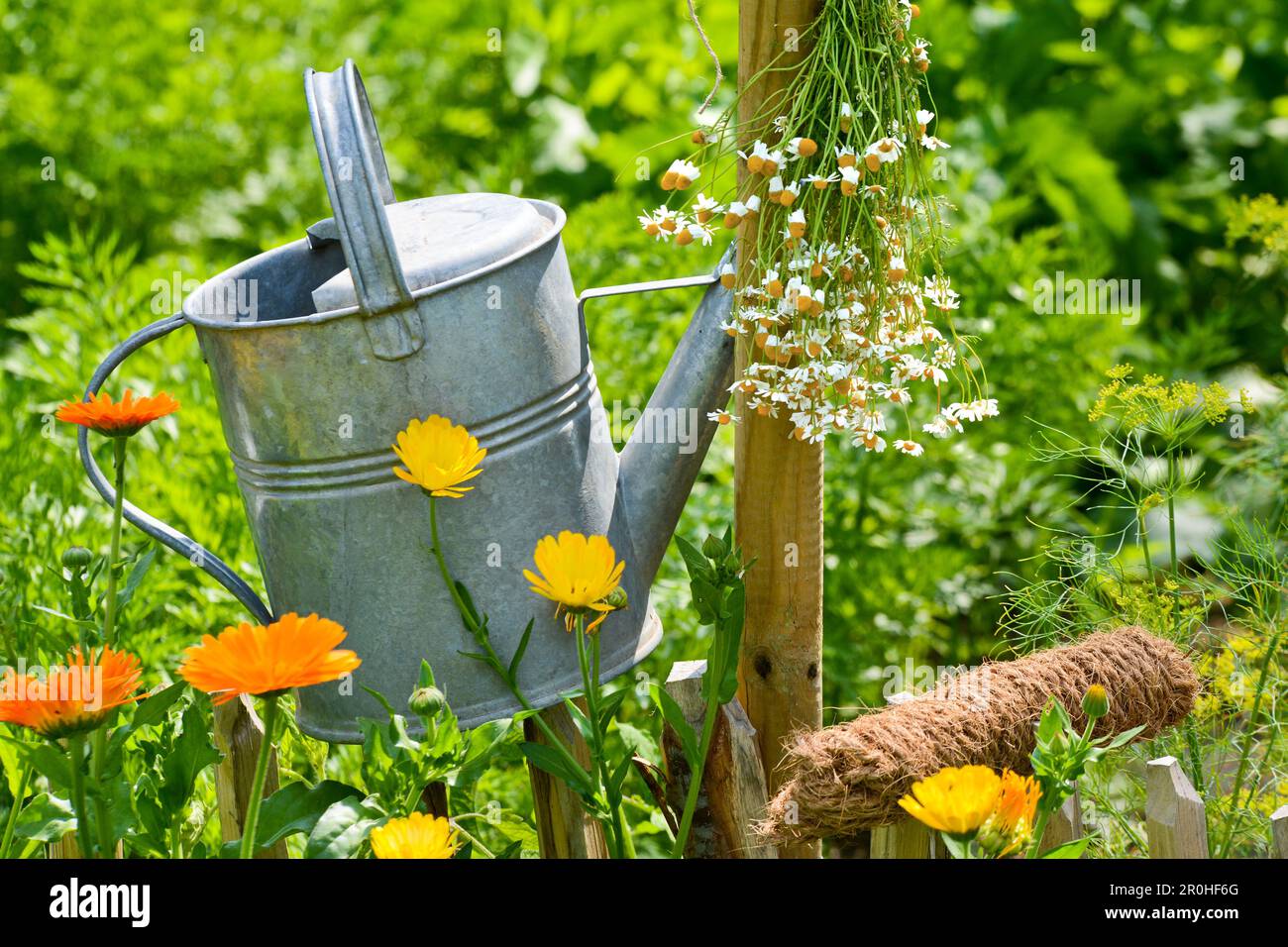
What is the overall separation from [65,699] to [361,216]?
42 centimetres

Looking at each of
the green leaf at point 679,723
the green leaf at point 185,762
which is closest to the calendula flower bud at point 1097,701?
the green leaf at point 679,723

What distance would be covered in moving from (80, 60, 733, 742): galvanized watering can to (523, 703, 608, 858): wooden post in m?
0.09

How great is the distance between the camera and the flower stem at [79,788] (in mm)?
869

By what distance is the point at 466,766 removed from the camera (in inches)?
38.2

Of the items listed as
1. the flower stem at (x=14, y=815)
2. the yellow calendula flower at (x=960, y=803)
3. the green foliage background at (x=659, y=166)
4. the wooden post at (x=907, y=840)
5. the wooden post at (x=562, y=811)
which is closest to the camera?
the yellow calendula flower at (x=960, y=803)

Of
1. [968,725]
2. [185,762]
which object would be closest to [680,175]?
[968,725]

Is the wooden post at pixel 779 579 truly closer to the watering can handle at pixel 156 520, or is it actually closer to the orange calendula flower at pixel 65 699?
the watering can handle at pixel 156 520

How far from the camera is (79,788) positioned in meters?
0.88

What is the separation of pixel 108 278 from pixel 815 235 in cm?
174

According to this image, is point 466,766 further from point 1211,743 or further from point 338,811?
point 1211,743

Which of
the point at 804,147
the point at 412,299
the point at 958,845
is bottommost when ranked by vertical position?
the point at 958,845

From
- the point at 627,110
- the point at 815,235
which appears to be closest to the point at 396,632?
the point at 815,235

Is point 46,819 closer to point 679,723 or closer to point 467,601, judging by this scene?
point 467,601

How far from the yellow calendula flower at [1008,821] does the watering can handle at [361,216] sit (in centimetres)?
58
